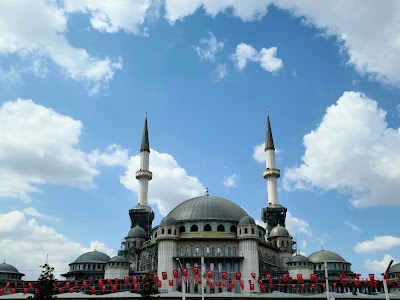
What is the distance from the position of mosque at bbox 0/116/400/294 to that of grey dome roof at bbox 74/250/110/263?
9.9 inches

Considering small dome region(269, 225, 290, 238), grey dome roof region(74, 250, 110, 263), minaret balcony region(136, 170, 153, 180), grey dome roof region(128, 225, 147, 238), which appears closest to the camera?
small dome region(269, 225, 290, 238)

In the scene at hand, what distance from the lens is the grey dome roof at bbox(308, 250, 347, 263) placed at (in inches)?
4515

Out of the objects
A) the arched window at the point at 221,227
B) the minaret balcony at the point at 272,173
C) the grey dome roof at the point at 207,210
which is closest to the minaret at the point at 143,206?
the grey dome roof at the point at 207,210

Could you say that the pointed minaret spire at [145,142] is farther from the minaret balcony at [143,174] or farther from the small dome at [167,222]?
the small dome at [167,222]

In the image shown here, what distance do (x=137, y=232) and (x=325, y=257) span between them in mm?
50789

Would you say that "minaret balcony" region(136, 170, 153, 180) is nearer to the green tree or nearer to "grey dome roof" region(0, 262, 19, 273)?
"grey dome roof" region(0, 262, 19, 273)

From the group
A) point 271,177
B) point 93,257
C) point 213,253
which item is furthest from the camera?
point 271,177

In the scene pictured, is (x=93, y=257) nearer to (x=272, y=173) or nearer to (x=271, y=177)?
(x=271, y=177)

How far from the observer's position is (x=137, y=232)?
4311 inches

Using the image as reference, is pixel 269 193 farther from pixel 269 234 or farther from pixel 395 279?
pixel 395 279

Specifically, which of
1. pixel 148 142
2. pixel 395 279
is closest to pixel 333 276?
pixel 395 279

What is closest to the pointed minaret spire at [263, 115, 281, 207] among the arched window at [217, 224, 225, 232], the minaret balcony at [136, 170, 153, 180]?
the arched window at [217, 224, 225, 232]

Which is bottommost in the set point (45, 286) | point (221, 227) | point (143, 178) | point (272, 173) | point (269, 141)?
point (45, 286)

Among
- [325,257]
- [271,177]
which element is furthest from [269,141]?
[325,257]
